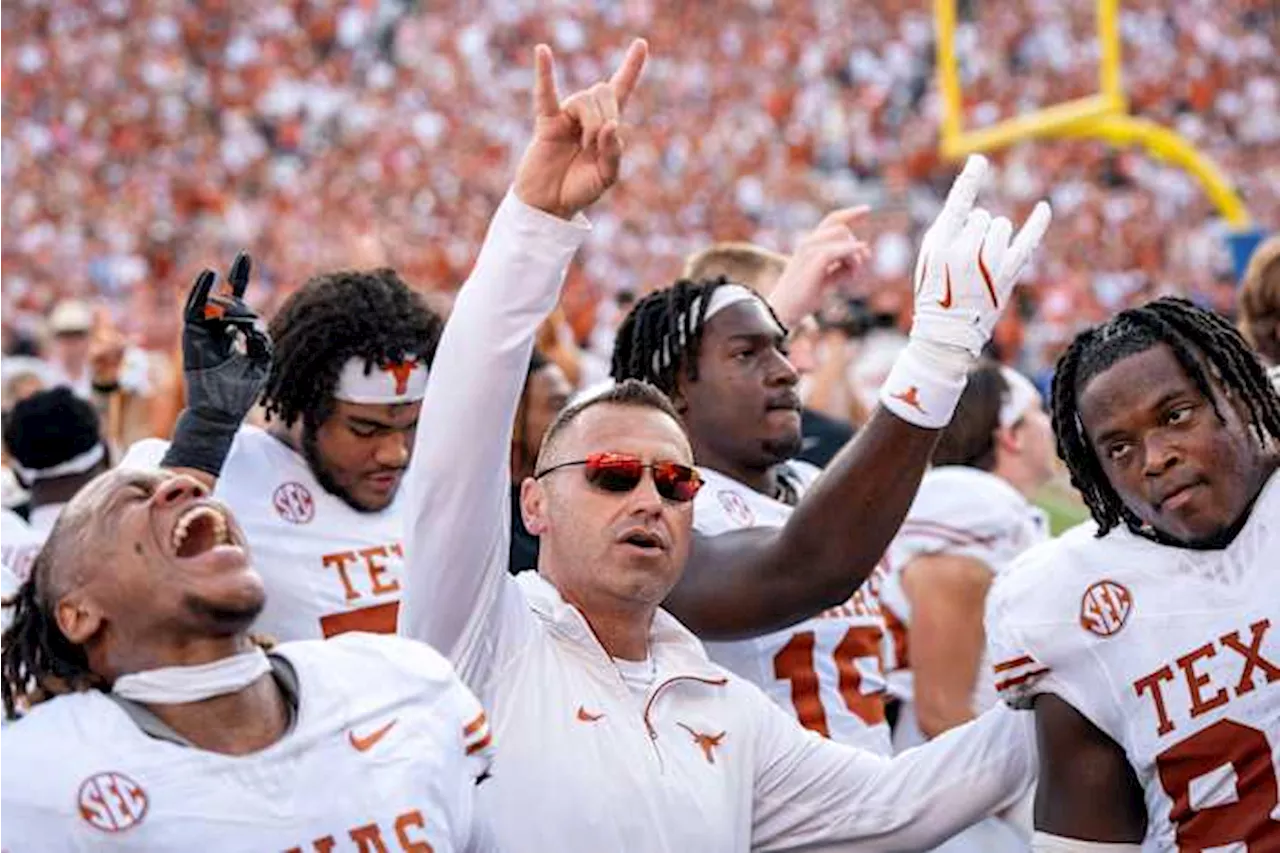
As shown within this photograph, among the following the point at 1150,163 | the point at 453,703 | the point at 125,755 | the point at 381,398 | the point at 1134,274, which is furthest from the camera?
the point at 1150,163

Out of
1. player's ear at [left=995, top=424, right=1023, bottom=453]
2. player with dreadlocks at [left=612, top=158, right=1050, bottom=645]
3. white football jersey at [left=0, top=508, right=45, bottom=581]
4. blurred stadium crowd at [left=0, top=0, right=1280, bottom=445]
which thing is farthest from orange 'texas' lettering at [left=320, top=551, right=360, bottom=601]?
blurred stadium crowd at [left=0, top=0, right=1280, bottom=445]

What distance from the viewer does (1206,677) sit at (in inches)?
121

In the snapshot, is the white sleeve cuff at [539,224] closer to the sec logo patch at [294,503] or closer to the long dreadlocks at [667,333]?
the long dreadlocks at [667,333]

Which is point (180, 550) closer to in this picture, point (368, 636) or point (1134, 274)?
point (368, 636)

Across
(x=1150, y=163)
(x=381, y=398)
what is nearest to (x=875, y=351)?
(x=381, y=398)

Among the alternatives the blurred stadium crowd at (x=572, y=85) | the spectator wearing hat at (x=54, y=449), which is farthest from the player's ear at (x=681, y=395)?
the blurred stadium crowd at (x=572, y=85)

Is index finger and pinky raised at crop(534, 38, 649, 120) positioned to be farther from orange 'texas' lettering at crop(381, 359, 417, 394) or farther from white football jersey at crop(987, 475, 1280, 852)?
orange 'texas' lettering at crop(381, 359, 417, 394)

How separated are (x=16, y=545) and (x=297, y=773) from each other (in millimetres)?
1640

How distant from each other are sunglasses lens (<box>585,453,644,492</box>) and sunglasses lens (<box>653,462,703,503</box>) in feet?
0.09

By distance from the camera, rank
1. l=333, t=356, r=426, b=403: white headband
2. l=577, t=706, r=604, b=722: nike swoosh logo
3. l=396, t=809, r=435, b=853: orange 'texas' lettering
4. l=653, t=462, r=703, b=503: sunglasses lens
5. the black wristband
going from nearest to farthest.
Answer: l=396, t=809, r=435, b=853: orange 'texas' lettering, l=577, t=706, r=604, b=722: nike swoosh logo, l=653, t=462, r=703, b=503: sunglasses lens, the black wristband, l=333, t=356, r=426, b=403: white headband

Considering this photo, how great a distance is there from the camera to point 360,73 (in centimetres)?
2130

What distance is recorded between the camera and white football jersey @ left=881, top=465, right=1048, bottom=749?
4781 millimetres

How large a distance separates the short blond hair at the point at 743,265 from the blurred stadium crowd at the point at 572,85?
9.77 m

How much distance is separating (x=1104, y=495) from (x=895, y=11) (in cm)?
1872
